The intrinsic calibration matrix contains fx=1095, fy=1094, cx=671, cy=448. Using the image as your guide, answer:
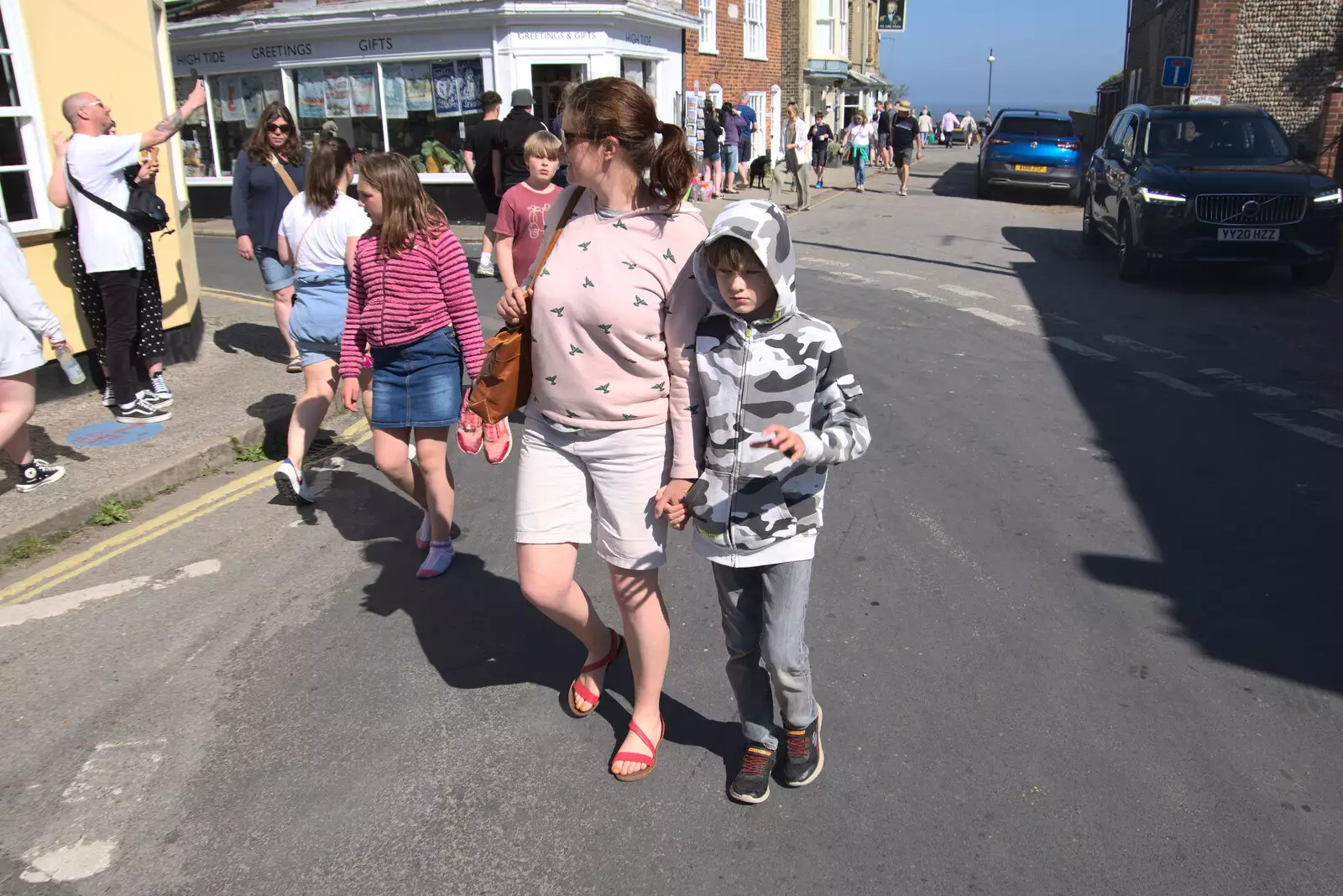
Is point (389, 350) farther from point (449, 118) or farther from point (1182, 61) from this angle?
point (1182, 61)

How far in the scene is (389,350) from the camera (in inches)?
178

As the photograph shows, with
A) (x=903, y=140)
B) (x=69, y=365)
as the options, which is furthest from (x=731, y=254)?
(x=903, y=140)

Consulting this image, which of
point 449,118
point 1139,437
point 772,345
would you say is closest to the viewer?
point 772,345

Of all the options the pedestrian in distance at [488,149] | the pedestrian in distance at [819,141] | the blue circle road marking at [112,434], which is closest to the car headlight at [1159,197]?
the pedestrian in distance at [488,149]

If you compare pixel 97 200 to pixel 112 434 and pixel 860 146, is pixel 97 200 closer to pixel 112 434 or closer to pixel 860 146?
pixel 112 434

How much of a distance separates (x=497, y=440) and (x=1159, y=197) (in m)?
10.0

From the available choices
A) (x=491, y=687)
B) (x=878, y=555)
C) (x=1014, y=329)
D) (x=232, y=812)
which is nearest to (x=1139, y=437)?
(x=878, y=555)

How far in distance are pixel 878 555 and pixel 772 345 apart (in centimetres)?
236

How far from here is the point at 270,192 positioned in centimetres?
830

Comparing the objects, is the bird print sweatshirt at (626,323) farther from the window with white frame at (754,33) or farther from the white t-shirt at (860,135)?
the window with white frame at (754,33)

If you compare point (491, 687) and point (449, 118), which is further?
point (449, 118)

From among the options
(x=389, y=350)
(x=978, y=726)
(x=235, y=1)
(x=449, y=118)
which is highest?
(x=235, y=1)

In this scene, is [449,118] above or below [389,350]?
above

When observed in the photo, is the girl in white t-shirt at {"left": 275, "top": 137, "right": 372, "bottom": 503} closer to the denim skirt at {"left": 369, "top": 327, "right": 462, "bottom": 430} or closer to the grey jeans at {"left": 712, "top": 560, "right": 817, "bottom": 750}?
the denim skirt at {"left": 369, "top": 327, "right": 462, "bottom": 430}
